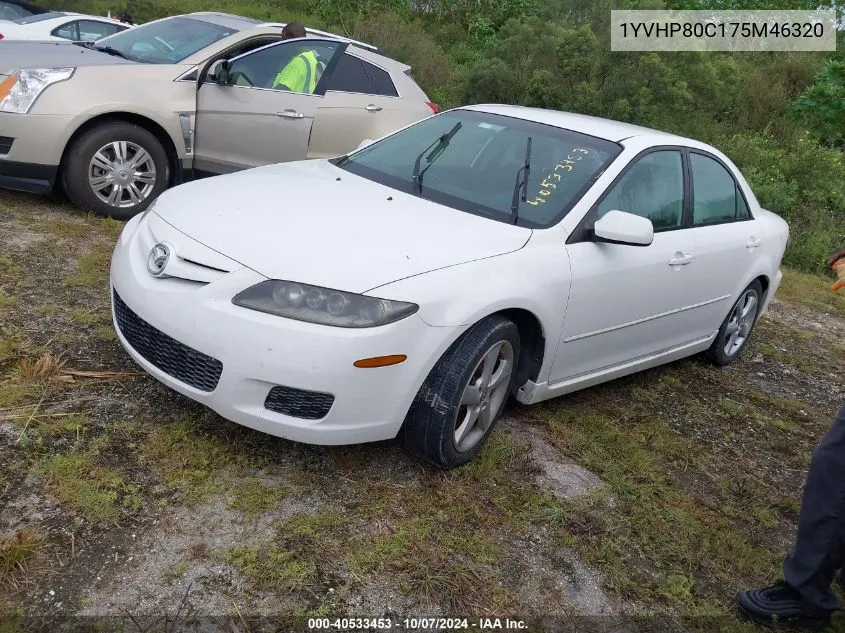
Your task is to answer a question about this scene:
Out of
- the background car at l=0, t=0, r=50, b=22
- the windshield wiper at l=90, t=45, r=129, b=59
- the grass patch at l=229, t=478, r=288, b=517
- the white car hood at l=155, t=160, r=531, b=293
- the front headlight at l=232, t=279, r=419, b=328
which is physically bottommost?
the grass patch at l=229, t=478, r=288, b=517

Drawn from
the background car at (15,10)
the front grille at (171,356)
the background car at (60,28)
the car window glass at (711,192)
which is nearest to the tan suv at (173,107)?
the front grille at (171,356)

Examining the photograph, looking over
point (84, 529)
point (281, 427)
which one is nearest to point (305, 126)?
point (281, 427)

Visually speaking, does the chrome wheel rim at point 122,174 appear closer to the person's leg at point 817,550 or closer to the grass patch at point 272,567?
the grass patch at point 272,567

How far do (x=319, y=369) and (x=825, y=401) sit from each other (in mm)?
3917

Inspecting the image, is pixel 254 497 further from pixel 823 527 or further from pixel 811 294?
pixel 811 294

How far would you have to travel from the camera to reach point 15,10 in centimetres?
1344

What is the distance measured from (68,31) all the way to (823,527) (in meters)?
11.7

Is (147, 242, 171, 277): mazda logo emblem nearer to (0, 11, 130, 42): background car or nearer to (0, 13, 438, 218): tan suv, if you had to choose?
(0, 13, 438, 218): tan suv

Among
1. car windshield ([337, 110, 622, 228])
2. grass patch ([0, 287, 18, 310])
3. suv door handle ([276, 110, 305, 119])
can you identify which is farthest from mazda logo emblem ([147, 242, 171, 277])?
suv door handle ([276, 110, 305, 119])

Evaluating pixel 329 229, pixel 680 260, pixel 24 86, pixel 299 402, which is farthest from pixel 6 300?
pixel 680 260

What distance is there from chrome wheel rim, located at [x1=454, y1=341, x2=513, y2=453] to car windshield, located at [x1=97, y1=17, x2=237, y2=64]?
4014 millimetres

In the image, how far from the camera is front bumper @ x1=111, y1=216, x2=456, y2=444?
2.91 meters

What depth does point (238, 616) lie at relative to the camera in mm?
2490

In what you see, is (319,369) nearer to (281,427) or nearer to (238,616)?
(281,427)
